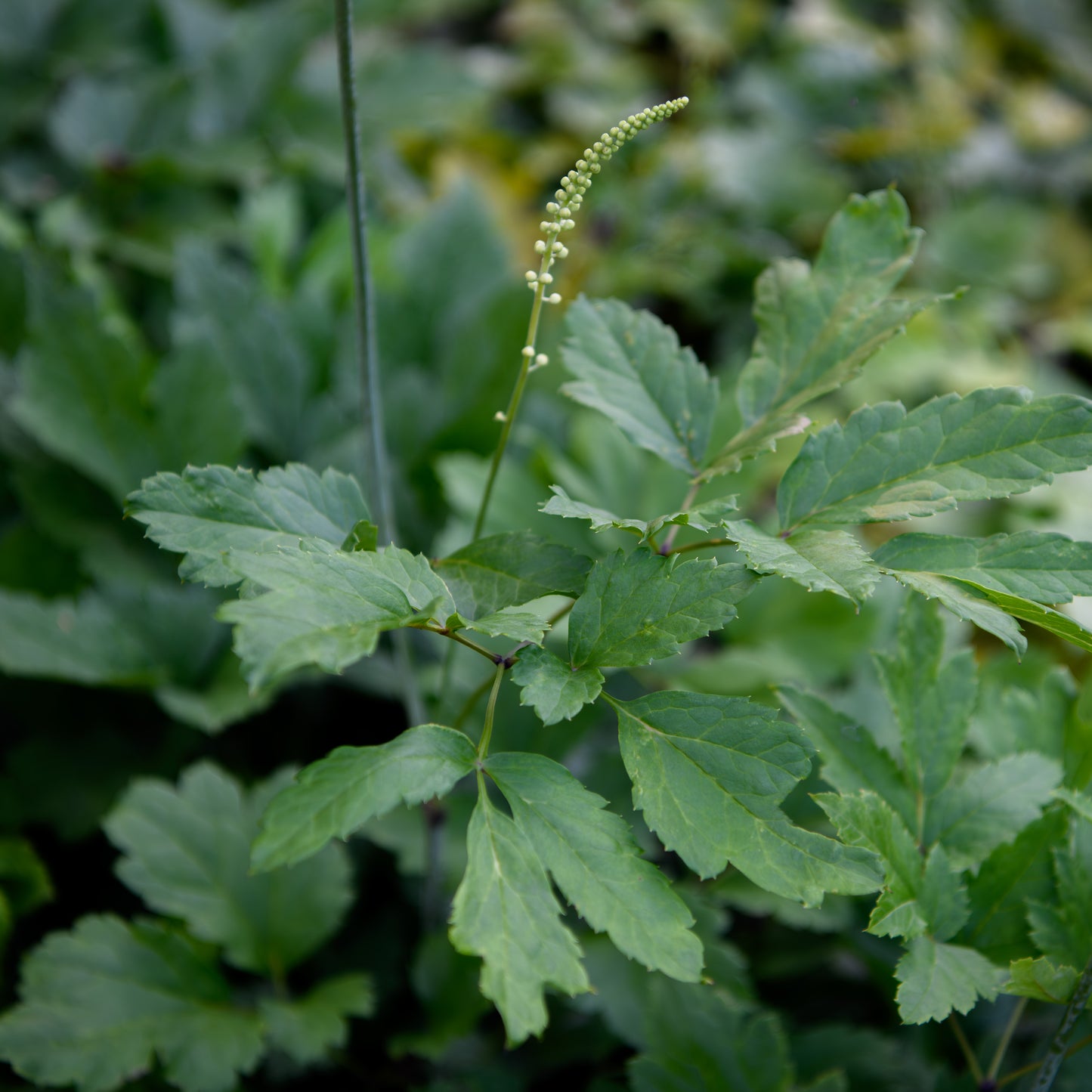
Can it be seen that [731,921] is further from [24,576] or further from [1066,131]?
[1066,131]

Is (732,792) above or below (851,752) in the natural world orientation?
above

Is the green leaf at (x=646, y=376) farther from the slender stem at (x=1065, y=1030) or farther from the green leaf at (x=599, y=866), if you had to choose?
the slender stem at (x=1065, y=1030)

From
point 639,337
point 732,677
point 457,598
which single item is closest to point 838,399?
point 732,677

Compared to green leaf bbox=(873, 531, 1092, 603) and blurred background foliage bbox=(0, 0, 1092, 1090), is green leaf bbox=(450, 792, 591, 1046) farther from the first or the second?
blurred background foliage bbox=(0, 0, 1092, 1090)

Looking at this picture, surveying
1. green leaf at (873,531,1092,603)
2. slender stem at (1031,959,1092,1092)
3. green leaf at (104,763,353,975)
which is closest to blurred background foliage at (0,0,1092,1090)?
green leaf at (104,763,353,975)

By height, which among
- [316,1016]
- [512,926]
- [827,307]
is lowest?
[316,1016]

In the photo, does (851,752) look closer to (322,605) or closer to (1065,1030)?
(1065,1030)

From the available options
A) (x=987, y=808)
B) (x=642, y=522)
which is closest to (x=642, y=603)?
(x=642, y=522)

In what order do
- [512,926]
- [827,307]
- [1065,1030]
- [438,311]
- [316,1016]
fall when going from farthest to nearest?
[438,311] < [316,1016] < [827,307] < [1065,1030] < [512,926]
